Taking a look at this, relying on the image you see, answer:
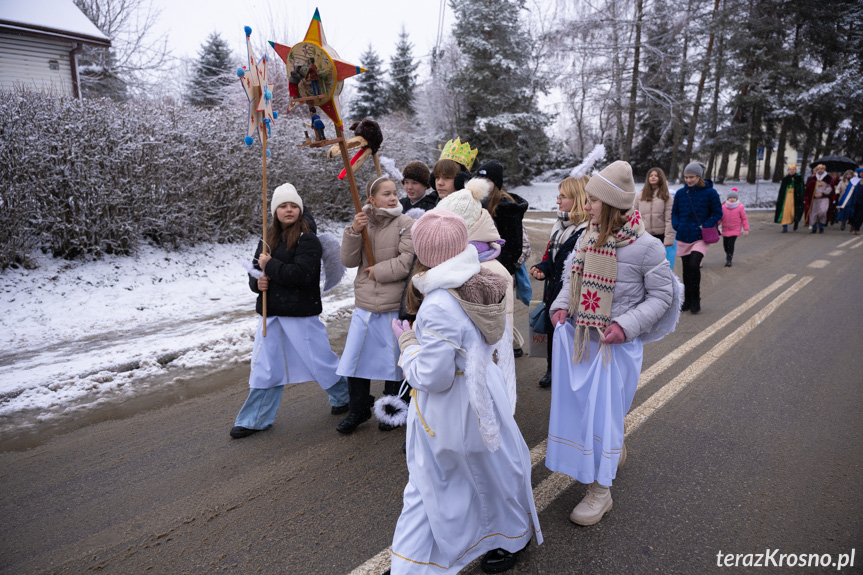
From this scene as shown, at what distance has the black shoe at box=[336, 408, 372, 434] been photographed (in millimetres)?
4012

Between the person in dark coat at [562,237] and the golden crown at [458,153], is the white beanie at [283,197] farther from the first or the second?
the person in dark coat at [562,237]

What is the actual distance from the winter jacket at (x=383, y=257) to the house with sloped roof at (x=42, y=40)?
15059 mm

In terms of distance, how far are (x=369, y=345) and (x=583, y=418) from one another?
1716 millimetres

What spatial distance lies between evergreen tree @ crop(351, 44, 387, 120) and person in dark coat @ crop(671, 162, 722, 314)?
24.6m

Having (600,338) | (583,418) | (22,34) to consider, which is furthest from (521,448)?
(22,34)

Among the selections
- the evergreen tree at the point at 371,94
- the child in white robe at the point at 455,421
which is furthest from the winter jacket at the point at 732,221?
the evergreen tree at the point at 371,94

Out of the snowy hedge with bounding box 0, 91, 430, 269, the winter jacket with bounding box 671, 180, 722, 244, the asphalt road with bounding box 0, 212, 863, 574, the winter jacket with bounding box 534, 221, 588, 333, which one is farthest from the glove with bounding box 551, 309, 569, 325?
the snowy hedge with bounding box 0, 91, 430, 269

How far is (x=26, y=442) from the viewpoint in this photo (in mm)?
3986

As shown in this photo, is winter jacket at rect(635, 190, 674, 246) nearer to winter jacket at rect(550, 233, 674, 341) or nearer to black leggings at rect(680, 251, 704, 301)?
black leggings at rect(680, 251, 704, 301)

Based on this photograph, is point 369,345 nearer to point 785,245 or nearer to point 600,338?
point 600,338

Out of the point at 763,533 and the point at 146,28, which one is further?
the point at 146,28

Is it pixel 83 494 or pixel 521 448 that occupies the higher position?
pixel 521 448

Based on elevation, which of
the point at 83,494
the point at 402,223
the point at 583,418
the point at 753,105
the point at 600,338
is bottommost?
the point at 83,494

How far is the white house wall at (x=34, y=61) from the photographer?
15297 mm
